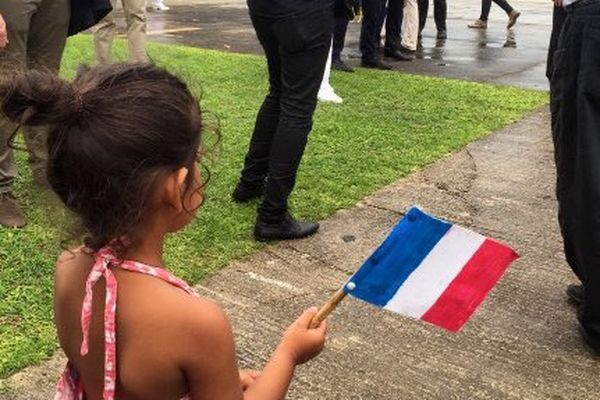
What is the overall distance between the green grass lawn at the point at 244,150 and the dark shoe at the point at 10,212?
0.07m

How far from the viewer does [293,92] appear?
327cm

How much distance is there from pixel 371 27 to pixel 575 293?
5.17 metres

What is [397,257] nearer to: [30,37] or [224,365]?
[224,365]

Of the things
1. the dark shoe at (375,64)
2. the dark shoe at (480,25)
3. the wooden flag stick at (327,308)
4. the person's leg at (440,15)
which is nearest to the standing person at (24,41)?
the wooden flag stick at (327,308)

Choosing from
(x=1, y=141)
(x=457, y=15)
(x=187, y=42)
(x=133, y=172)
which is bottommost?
(x=457, y=15)

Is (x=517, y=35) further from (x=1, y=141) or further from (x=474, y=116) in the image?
(x=1, y=141)

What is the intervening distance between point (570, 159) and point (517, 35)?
9.27m

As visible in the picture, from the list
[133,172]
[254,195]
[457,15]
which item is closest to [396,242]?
[133,172]

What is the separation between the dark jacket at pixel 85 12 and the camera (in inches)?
149

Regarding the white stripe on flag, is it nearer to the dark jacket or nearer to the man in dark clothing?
the dark jacket

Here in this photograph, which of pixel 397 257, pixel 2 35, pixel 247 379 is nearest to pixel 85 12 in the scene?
pixel 2 35

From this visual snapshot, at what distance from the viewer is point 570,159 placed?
2525 millimetres

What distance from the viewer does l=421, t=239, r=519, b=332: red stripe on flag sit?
4.96ft

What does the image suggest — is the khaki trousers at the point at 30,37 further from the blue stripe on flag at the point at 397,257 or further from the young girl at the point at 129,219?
the blue stripe on flag at the point at 397,257
